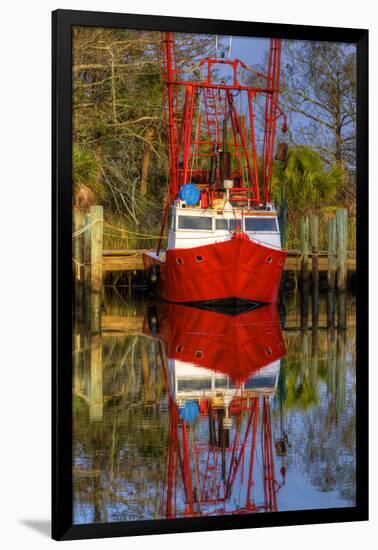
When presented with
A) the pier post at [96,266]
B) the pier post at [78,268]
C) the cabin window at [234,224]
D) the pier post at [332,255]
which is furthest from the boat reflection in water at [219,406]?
the pier post at [78,268]

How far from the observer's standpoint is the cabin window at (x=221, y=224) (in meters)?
8.78

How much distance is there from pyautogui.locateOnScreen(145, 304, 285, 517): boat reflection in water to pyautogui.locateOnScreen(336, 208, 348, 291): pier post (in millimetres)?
469

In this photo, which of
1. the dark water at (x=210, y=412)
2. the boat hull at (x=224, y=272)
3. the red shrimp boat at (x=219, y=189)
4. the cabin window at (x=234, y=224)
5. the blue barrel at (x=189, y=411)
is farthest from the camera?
the cabin window at (x=234, y=224)

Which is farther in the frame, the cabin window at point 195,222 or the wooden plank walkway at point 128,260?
the cabin window at point 195,222

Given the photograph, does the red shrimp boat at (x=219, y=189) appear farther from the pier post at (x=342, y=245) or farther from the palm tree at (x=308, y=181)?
the pier post at (x=342, y=245)

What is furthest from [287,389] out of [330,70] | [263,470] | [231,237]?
[330,70]

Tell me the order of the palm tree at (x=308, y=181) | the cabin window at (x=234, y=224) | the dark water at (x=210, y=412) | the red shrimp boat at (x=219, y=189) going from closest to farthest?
the dark water at (x=210, y=412) → the red shrimp boat at (x=219, y=189) → the palm tree at (x=308, y=181) → the cabin window at (x=234, y=224)

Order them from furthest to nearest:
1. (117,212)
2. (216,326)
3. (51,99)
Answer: (216,326), (117,212), (51,99)

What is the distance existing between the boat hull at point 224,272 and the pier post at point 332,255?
13.1 inches

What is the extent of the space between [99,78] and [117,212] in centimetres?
77

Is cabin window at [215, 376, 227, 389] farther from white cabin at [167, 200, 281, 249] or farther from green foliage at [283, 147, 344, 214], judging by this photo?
green foliage at [283, 147, 344, 214]

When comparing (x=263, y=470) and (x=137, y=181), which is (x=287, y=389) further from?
(x=137, y=181)

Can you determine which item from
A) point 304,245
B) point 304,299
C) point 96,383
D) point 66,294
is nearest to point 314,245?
point 304,245

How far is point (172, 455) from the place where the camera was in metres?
7.66
